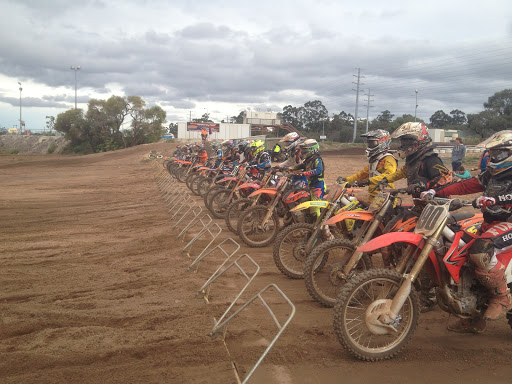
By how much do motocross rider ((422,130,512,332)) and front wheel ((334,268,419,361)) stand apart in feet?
2.22

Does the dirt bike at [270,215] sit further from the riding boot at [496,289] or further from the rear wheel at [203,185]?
the rear wheel at [203,185]

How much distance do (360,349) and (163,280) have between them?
2.85 metres

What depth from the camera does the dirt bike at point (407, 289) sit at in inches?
132

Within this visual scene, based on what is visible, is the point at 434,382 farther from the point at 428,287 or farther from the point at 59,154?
the point at 59,154

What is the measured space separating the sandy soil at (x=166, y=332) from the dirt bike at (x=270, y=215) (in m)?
A: 0.34

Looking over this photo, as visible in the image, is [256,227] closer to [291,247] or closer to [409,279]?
[291,247]

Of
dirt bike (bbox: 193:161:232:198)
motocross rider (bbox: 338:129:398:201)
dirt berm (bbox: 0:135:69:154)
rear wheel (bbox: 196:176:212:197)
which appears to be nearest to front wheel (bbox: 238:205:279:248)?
motocross rider (bbox: 338:129:398:201)

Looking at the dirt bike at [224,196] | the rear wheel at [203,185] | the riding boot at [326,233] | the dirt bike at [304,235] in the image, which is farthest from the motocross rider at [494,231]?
the rear wheel at [203,185]

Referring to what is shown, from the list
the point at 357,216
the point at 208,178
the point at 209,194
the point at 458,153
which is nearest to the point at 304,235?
the point at 357,216

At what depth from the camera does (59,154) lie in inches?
2082

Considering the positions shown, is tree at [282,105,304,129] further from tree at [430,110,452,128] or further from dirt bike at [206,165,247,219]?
dirt bike at [206,165,247,219]

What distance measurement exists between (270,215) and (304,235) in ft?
4.68

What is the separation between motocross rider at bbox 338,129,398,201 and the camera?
5.74 meters

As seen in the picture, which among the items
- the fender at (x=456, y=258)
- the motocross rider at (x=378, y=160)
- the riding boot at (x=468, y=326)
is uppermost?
the motocross rider at (x=378, y=160)
